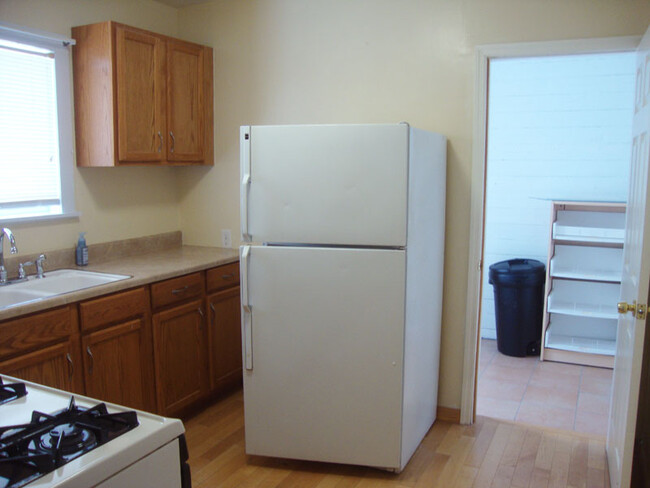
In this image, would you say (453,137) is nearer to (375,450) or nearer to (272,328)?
(272,328)

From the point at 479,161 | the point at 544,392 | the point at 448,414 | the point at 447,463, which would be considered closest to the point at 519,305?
the point at 544,392

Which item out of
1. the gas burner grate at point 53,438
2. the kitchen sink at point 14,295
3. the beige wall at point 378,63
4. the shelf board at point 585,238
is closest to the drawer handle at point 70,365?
the kitchen sink at point 14,295

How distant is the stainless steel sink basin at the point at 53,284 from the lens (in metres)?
2.65

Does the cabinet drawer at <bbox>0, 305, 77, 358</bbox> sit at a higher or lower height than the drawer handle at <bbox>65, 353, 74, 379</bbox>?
higher

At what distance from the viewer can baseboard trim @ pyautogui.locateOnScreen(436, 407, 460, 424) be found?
325 centimetres

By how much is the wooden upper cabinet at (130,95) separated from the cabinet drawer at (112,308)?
2.51 ft

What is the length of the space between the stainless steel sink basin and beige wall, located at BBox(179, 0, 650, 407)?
104 cm

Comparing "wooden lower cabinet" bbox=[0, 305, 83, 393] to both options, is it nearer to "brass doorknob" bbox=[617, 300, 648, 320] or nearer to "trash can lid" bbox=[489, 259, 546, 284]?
"brass doorknob" bbox=[617, 300, 648, 320]

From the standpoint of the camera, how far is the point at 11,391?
4.50 ft

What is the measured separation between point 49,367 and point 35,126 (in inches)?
51.4

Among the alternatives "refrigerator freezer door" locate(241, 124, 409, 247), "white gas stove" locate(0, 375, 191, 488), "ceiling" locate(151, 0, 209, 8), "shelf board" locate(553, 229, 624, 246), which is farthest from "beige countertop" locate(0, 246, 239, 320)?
"shelf board" locate(553, 229, 624, 246)

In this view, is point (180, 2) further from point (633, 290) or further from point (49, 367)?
point (633, 290)

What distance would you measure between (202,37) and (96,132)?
1073 millimetres

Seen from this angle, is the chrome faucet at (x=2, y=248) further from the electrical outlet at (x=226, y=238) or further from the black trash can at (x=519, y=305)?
the black trash can at (x=519, y=305)
